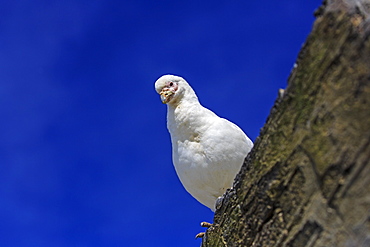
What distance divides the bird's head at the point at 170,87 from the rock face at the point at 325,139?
4550mm

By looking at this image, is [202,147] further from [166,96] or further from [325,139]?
[325,139]

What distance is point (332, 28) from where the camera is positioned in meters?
1.97

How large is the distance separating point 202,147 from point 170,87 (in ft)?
4.75

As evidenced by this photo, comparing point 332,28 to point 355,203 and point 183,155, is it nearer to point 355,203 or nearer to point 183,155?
point 355,203

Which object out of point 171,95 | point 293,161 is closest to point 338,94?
point 293,161

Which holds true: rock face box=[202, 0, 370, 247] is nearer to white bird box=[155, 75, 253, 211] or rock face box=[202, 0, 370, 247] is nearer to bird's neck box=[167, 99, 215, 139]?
white bird box=[155, 75, 253, 211]

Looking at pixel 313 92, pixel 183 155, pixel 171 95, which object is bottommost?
pixel 313 92

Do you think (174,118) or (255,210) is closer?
(255,210)

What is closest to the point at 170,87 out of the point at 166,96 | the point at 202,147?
the point at 166,96

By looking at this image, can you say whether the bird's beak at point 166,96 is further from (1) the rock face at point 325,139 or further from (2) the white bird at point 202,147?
(1) the rock face at point 325,139

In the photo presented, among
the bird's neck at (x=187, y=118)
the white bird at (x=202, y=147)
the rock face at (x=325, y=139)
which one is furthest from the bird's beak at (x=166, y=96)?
the rock face at (x=325, y=139)

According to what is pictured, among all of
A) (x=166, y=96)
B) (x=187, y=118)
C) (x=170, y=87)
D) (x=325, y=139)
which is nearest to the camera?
(x=325, y=139)

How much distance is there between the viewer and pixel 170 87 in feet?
23.7

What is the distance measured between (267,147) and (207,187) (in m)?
4.05
